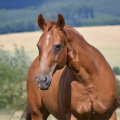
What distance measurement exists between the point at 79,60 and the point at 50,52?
19.7 inches

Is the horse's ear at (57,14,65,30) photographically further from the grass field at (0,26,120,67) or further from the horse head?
the grass field at (0,26,120,67)

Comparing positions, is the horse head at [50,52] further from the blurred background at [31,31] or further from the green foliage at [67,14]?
the green foliage at [67,14]

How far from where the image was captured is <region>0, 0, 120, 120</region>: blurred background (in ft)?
37.3

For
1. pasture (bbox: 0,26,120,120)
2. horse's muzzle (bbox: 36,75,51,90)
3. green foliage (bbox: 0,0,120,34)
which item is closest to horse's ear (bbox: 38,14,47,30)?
horse's muzzle (bbox: 36,75,51,90)

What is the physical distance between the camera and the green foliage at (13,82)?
1123cm

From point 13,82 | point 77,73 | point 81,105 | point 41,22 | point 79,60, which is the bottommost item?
point 13,82

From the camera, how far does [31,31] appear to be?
→ 1451cm

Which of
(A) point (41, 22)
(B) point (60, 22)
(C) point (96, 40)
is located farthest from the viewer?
(C) point (96, 40)

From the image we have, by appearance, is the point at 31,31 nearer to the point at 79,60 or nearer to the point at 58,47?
the point at 79,60

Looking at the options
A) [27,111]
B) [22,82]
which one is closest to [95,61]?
[27,111]

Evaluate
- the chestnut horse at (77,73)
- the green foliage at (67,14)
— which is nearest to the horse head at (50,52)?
the chestnut horse at (77,73)

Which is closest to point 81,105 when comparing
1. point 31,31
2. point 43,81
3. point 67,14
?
point 43,81

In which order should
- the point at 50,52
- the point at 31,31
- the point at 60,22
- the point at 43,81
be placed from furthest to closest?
the point at 31,31 < the point at 60,22 < the point at 50,52 < the point at 43,81

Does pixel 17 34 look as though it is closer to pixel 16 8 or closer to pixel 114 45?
pixel 16 8
